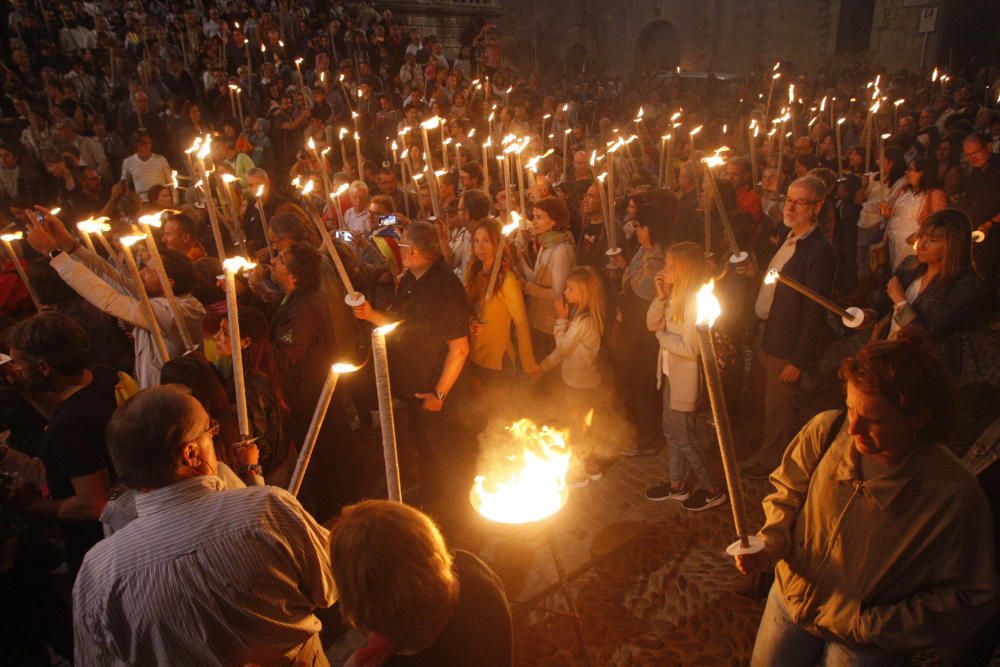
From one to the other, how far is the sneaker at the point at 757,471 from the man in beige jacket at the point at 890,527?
2.44 meters

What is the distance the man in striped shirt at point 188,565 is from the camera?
1717 mm

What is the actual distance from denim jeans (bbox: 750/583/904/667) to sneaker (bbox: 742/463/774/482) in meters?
2.14

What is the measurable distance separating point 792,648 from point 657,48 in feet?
116

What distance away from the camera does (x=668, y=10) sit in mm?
30484

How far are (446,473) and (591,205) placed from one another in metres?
3.14

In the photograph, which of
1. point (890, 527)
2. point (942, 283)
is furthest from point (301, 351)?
point (942, 283)

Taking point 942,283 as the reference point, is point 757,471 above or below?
below

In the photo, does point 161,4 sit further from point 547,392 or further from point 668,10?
point 668,10

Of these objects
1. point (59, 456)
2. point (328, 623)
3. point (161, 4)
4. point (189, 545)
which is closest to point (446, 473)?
point (328, 623)

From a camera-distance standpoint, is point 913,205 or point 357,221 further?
point 357,221

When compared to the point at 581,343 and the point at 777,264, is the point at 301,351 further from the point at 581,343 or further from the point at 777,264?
the point at 777,264

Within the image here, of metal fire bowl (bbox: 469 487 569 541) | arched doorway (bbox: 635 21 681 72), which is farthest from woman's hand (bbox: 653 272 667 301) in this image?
arched doorway (bbox: 635 21 681 72)

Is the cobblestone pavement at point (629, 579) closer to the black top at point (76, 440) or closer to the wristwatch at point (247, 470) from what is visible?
the wristwatch at point (247, 470)

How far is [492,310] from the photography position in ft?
14.6
